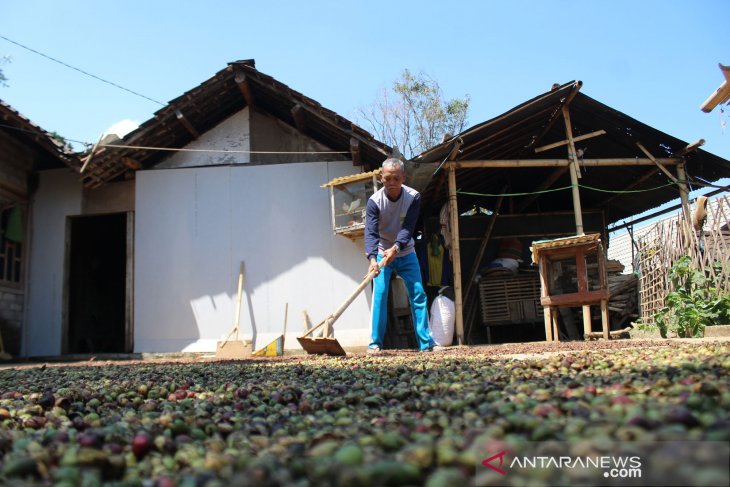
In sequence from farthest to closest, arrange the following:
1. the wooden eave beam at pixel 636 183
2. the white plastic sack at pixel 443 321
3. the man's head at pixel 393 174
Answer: the wooden eave beam at pixel 636 183 < the white plastic sack at pixel 443 321 < the man's head at pixel 393 174

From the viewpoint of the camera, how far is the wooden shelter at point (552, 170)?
737 centimetres

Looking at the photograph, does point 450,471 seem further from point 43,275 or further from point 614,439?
point 43,275

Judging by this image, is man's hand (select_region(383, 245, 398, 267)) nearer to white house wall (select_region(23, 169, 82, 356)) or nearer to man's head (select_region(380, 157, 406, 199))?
man's head (select_region(380, 157, 406, 199))

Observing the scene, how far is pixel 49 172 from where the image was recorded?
899cm

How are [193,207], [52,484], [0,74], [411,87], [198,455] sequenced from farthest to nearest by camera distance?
1. [411,87]
2. [0,74]
3. [193,207]
4. [198,455]
5. [52,484]

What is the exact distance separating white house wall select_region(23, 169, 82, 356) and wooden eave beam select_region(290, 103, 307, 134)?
11.8ft

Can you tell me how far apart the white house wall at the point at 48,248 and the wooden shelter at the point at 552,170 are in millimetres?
5524

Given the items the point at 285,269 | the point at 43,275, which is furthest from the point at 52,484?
the point at 43,275

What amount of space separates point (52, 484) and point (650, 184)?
9.71 m

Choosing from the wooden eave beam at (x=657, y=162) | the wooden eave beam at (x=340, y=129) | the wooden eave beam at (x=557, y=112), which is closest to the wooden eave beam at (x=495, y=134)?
the wooden eave beam at (x=557, y=112)

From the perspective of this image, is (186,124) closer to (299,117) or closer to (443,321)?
(299,117)

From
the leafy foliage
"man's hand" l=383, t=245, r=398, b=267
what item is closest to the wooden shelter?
the leafy foliage

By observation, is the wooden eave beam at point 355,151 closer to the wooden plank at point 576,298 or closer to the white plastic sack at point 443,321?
the white plastic sack at point 443,321

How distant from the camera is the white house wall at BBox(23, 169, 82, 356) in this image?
8711 mm
